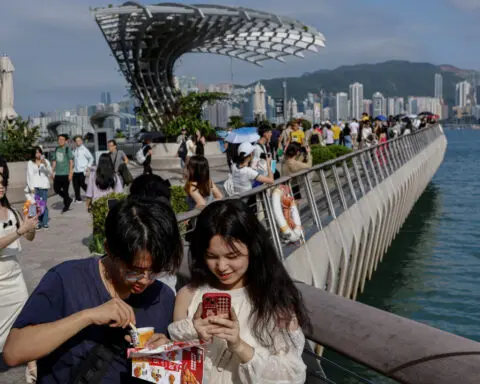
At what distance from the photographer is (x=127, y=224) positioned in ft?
7.16

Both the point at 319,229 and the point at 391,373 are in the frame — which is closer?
the point at 391,373

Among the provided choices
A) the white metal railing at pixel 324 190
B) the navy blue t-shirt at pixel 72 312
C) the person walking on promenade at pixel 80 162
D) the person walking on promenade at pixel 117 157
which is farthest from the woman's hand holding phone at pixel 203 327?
the person walking on promenade at pixel 80 162

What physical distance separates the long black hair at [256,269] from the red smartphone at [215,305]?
283 millimetres

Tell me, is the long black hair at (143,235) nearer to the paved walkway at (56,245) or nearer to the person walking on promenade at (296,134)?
A: the paved walkway at (56,245)

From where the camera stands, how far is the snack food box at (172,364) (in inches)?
82.4

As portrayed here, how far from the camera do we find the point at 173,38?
47.2 metres

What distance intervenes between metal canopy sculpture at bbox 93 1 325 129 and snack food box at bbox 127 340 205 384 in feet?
114

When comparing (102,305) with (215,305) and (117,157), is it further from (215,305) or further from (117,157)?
(117,157)

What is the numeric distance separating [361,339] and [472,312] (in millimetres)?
12722

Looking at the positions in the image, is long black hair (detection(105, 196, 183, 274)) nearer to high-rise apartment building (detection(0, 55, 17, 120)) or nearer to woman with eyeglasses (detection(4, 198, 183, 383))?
woman with eyeglasses (detection(4, 198, 183, 383))

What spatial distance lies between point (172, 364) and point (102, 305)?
0.30 m

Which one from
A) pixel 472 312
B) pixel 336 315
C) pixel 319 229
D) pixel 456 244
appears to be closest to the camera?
pixel 336 315

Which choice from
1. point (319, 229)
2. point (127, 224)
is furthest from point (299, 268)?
point (127, 224)

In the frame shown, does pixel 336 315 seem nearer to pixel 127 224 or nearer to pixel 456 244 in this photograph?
pixel 127 224
